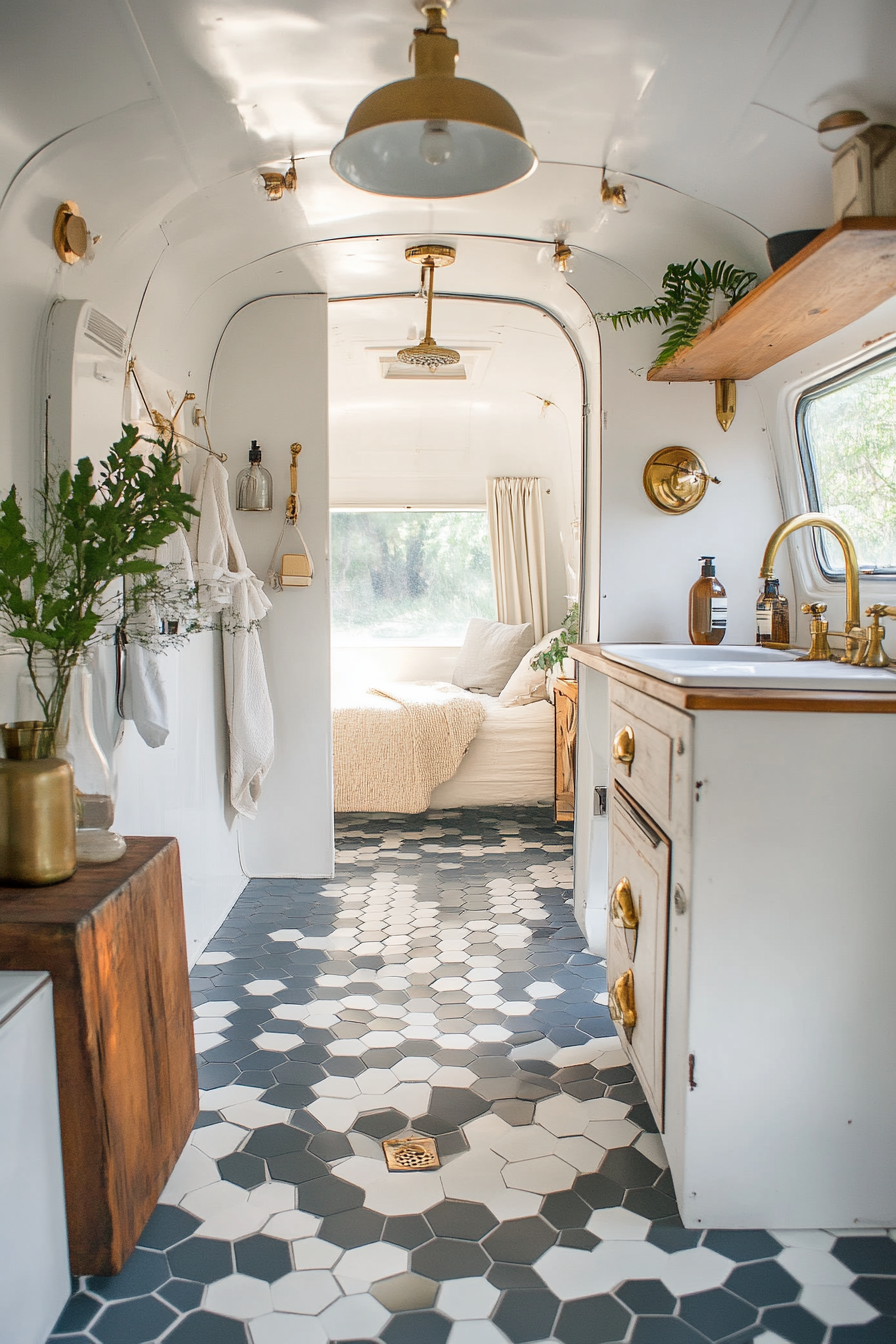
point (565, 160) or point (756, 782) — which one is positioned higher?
point (565, 160)

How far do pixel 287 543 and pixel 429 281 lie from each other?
3.62 feet

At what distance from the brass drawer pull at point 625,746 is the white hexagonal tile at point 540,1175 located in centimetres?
83

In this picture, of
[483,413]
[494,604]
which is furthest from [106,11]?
[494,604]

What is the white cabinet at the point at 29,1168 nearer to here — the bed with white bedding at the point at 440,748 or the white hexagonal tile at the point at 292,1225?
the white hexagonal tile at the point at 292,1225

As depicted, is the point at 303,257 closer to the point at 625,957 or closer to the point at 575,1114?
the point at 625,957

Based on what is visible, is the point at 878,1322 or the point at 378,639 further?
the point at 378,639

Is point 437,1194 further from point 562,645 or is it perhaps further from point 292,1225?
point 562,645

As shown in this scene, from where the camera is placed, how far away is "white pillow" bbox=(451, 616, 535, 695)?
5938 millimetres

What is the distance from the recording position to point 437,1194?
1771mm

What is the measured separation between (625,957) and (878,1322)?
0.81m

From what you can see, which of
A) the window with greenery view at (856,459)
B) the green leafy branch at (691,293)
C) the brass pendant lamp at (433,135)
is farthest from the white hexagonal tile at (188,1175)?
the green leafy branch at (691,293)

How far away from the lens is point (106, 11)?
164 cm

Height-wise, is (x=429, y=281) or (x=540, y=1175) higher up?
(x=429, y=281)

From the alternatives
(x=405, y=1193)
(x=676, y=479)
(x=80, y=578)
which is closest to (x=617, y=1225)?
(x=405, y=1193)
